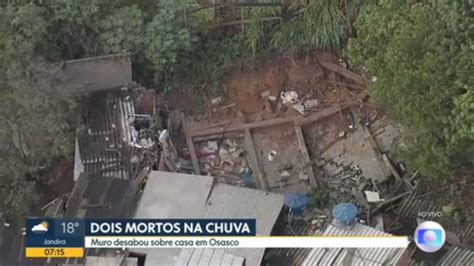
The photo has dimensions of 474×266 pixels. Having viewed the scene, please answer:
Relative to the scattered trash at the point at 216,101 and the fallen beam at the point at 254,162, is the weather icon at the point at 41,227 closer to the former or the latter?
the fallen beam at the point at 254,162

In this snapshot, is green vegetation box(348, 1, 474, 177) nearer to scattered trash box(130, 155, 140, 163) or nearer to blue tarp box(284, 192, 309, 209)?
blue tarp box(284, 192, 309, 209)

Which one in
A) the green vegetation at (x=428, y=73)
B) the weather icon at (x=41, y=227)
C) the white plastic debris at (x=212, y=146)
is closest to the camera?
the green vegetation at (x=428, y=73)

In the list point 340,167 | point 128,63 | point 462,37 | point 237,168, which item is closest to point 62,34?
point 128,63

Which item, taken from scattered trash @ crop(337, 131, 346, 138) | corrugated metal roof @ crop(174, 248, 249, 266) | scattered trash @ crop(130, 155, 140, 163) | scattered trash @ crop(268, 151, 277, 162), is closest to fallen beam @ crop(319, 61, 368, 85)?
scattered trash @ crop(337, 131, 346, 138)

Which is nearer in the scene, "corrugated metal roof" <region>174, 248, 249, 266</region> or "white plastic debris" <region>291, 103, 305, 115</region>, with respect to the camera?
"corrugated metal roof" <region>174, 248, 249, 266</region>

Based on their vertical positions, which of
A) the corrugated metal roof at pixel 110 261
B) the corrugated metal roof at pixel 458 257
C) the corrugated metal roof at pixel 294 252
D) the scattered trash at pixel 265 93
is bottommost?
the corrugated metal roof at pixel 110 261

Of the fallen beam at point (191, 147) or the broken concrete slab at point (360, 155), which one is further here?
Answer: the fallen beam at point (191, 147)

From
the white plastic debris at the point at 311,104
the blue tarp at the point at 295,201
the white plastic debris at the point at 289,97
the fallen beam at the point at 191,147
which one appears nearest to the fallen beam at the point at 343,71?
the white plastic debris at the point at 311,104

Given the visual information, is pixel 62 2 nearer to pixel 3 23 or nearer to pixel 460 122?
pixel 3 23
